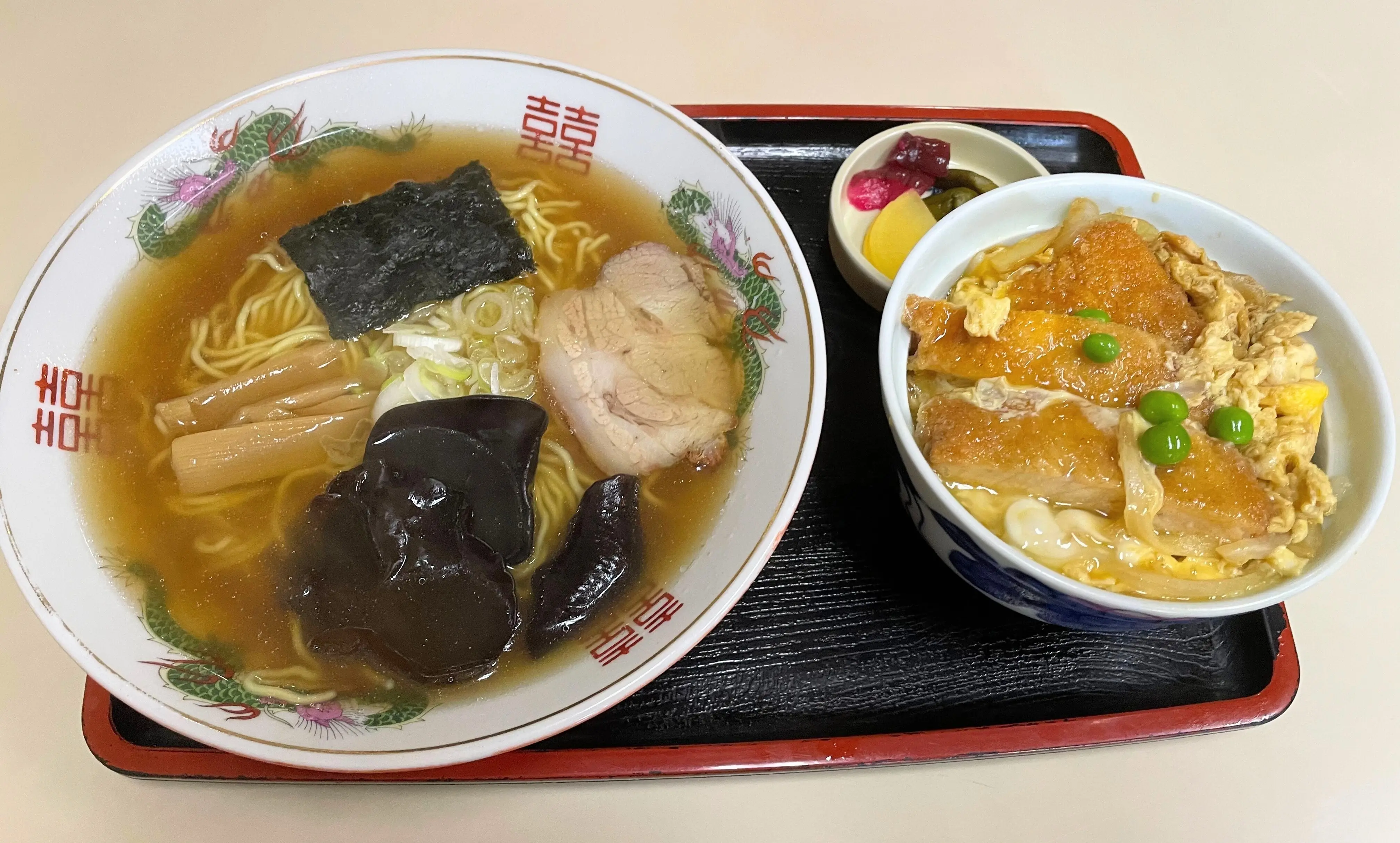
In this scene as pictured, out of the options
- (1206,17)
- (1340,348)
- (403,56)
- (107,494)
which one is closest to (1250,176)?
(1206,17)

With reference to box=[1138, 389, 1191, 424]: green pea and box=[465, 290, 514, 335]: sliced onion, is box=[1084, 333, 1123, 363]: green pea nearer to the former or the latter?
box=[1138, 389, 1191, 424]: green pea

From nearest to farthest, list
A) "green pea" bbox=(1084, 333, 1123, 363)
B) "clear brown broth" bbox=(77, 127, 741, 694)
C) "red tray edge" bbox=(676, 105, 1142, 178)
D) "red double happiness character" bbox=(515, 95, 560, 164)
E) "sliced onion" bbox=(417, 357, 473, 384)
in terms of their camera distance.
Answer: "green pea" bbox=(1084, 333, 1123, 363)
"clear brown broth" bbox=(77, 127, 741, 694)
"sliced onion" bbox=(417, 357, 473, 384)
"red double happiness character" bbox=(515, 95, 560, 164)
"red tray edge" bbox=(676, 105, 1142, 178)

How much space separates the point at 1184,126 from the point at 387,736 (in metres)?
3.02

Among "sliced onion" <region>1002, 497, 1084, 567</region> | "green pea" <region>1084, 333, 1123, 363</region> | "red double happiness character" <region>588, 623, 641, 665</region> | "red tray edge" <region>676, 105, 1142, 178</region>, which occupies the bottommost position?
"red double happiness character" <region>588, 623, 641, 665</region>

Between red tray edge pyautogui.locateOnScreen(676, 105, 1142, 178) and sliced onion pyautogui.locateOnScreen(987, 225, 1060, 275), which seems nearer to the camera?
sliced onion pyautogui.locateOnScreen(987, 225, 1060, 275)

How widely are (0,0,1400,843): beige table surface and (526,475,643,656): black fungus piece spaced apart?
378 millimetres

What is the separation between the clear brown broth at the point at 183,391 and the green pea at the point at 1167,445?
0.78 metres

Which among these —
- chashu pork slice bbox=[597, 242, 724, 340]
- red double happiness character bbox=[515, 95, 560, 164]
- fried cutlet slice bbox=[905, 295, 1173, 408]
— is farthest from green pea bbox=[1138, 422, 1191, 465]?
red double happiness character bbox=[515, 95, 560, 164]

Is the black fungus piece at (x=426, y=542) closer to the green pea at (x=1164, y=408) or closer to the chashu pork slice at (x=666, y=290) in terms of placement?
the chashu pork slice at (x=666, y=290)

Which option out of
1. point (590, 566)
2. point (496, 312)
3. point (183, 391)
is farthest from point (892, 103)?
point (183, 391)

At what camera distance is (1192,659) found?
1613 millimetres

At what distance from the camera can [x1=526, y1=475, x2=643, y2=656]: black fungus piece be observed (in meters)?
1.46

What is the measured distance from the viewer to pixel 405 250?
72.9 inches

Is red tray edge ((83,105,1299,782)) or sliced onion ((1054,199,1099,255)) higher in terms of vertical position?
sliced onion ((1054,199,1099,255))
